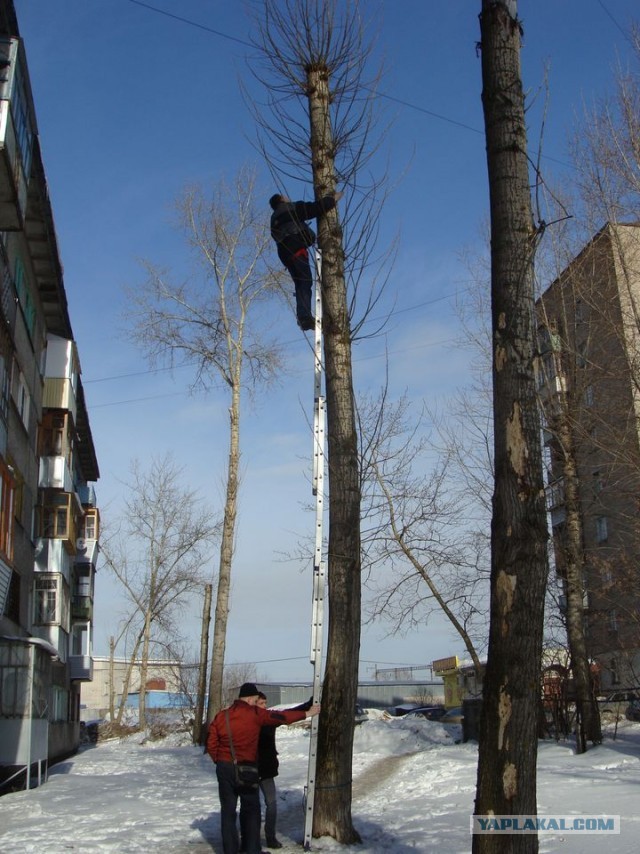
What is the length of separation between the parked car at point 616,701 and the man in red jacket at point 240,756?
9014mm

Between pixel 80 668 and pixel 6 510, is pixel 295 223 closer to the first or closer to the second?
pixel 6 510

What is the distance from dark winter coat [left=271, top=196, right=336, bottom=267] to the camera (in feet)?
28.8

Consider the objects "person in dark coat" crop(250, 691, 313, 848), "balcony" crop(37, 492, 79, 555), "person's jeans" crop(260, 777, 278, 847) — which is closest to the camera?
"person's jeans" crop(260, 777, 278, 847)

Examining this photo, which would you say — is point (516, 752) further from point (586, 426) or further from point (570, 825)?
point (586, 426)

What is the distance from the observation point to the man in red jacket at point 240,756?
23.5 ft

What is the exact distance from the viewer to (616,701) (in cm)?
1466

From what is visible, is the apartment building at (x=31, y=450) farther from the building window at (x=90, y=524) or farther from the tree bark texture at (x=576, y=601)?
the tree bark texture at (x=576, y=601)

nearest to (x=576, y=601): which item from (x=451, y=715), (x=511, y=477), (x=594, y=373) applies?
(x=594, y=373)

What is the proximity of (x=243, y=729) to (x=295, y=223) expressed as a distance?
4856mm

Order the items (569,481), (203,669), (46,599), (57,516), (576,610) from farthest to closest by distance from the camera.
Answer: (203,669)
(57,516)
(46,599)
(569,481)
(576,610)

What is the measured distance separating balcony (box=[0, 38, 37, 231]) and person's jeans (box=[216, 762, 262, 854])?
9880mm

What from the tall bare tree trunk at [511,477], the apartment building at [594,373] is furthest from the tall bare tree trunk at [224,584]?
the tall bare tree trunk at [511,477]

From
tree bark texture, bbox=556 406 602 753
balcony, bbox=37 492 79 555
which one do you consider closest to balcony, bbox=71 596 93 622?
balcony, bbox=37 492 79 555

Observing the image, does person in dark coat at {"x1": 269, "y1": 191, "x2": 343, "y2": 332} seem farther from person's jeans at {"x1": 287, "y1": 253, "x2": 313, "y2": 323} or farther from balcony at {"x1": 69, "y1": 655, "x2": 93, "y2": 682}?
balcony at {"x1": 69, "y1": 655, "x2": 93, "y2": 682}
